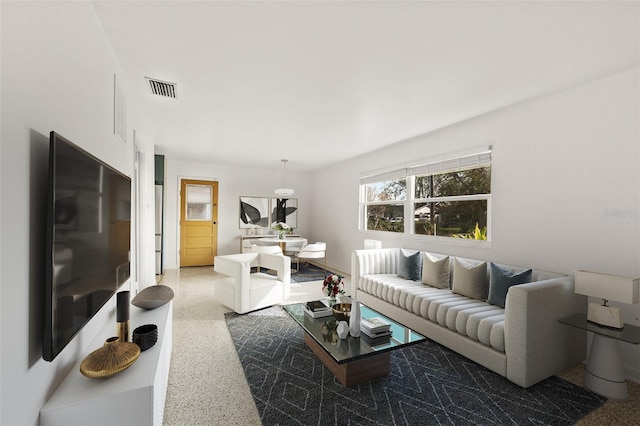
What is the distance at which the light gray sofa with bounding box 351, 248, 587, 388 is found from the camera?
2160 mm

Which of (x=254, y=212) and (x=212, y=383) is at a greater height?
(x=254, y=212)

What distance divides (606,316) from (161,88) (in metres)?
4.34

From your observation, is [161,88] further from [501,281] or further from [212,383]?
[501,281]

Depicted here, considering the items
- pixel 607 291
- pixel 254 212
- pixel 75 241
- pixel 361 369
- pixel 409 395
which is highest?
pixel 254 212

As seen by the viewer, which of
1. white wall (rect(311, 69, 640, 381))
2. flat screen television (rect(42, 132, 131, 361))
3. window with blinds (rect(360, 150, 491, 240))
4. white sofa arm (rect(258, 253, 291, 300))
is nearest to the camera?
flat screen television (rect(42, 132, 131, 361))

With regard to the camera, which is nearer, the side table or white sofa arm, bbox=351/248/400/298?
the side table

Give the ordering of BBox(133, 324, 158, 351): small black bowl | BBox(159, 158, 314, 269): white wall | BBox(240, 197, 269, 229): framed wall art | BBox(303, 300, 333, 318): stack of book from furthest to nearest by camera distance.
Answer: BBox(240, 197, 269, 229): framed wall art < BBox(159, 158, 314, 269): white wall < BBox(303, 300, 333, 318): stack of book < BBox(133, 324, 158, 351): small black bowl

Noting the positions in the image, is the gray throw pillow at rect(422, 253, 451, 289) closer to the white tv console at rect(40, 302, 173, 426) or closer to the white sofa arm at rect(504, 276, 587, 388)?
the white sofa arm at rect(504, 276, 587, 388)

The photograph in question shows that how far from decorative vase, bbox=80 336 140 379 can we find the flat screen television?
0.55 ft

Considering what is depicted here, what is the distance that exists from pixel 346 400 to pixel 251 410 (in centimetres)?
65

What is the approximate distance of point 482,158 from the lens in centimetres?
353

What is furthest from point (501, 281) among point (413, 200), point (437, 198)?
point (413, 200)

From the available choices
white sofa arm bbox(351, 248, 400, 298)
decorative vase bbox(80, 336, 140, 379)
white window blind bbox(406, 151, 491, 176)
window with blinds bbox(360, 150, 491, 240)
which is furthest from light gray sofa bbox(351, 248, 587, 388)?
decorative vase bbox(80, 336, 140, 379)

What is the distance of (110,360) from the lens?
139cm
